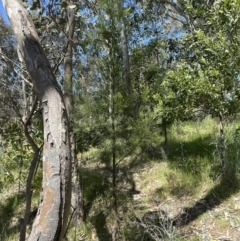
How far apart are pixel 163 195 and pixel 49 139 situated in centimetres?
331

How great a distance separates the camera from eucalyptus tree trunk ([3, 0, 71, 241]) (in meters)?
1.90

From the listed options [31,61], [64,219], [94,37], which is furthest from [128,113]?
[64,219]

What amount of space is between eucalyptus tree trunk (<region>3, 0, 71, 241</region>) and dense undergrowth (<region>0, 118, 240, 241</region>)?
5.59ft

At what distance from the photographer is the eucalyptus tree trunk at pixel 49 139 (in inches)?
74.9

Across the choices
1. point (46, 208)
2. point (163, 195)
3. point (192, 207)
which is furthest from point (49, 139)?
point (163, 195)

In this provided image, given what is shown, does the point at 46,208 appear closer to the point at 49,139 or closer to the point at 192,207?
the point at 49,139

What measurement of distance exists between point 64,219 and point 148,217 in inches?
108

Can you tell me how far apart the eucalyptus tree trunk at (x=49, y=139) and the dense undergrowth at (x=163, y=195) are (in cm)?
170

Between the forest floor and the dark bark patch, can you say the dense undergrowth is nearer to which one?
the forest floor

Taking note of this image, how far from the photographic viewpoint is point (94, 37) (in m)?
4.36

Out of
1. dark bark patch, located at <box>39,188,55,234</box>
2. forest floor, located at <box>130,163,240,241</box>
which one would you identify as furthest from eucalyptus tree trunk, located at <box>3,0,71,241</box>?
forest floor, located at <box>130,163,240,241</box>

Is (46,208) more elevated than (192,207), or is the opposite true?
(46,208)

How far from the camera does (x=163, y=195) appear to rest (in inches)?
199

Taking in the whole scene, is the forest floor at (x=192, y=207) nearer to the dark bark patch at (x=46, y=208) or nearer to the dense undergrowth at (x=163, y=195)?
the dense undergrowth at (x=163, y=195)
